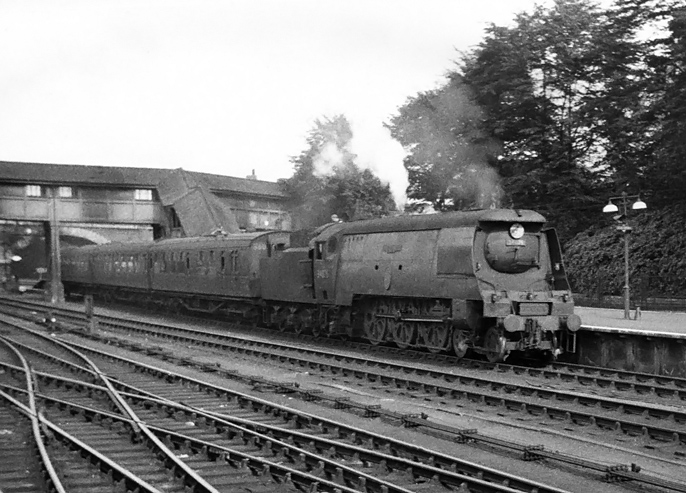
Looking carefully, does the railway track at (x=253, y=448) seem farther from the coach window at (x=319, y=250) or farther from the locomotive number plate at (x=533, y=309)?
the coach window at (x=319, y=250)

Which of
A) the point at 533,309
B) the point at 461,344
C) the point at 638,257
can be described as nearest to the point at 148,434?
the point at 461,344

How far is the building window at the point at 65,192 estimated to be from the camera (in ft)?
153

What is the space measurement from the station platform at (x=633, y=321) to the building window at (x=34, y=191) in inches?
1240

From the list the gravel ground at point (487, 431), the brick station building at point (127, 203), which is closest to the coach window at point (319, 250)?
the gravel ground at point (487, 431)

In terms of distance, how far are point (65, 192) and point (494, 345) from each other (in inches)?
1434

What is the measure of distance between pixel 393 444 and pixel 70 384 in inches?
299

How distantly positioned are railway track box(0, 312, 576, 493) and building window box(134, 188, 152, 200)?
3622 cm

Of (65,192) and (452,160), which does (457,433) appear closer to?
(452,160)

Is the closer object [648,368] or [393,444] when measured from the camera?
[393,444]

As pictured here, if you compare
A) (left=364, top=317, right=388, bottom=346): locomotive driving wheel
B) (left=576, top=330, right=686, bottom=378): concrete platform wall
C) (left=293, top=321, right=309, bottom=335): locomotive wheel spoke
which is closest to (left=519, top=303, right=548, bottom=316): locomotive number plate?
(left=576, top=330, right=686, bottom=378): concrete platform wall

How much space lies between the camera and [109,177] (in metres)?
47.9

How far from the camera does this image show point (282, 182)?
51531 mm

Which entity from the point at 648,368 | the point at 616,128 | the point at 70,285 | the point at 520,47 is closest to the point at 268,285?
the point at 648,368

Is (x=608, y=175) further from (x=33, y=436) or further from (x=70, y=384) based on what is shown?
(x=33, y=436)
